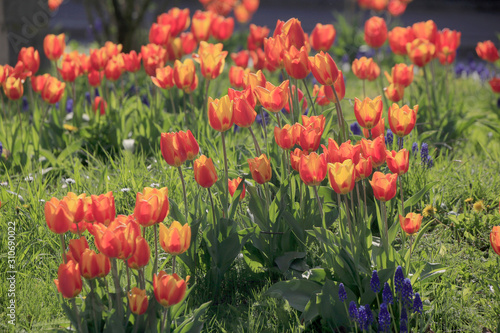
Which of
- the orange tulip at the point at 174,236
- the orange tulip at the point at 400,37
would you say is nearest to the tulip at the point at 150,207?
the orange tulip at the point at 174,236

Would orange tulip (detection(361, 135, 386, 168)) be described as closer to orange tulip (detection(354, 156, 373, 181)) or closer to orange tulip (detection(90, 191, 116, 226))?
orange tulip (detection(354, 156, 373, 181))

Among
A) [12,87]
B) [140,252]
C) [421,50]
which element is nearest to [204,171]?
[140,252]

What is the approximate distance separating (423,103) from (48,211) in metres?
2.95

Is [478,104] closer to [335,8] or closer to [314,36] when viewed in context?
[314,36]

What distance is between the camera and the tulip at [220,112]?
6.98ft

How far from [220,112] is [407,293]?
34.9 inches

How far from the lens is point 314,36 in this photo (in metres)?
3.35

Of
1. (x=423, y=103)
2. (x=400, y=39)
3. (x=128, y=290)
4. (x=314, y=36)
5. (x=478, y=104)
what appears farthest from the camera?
(x=478, y=104)

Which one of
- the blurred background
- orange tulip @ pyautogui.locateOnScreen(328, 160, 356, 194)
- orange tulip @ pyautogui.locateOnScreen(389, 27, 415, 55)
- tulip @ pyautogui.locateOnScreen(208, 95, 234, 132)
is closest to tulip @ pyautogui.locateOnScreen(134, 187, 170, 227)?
tulip @ pyautogui.locateOnScreen(208, 95, 234, 132)

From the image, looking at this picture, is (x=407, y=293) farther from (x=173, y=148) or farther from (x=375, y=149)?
(x=173, y=148)

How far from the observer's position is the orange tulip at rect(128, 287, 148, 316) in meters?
1.73

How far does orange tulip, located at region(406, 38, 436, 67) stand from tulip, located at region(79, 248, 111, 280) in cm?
252

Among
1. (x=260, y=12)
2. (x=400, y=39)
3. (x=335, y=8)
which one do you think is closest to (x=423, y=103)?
(x=400, y=39)

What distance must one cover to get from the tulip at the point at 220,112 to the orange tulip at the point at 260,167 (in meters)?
0.18
